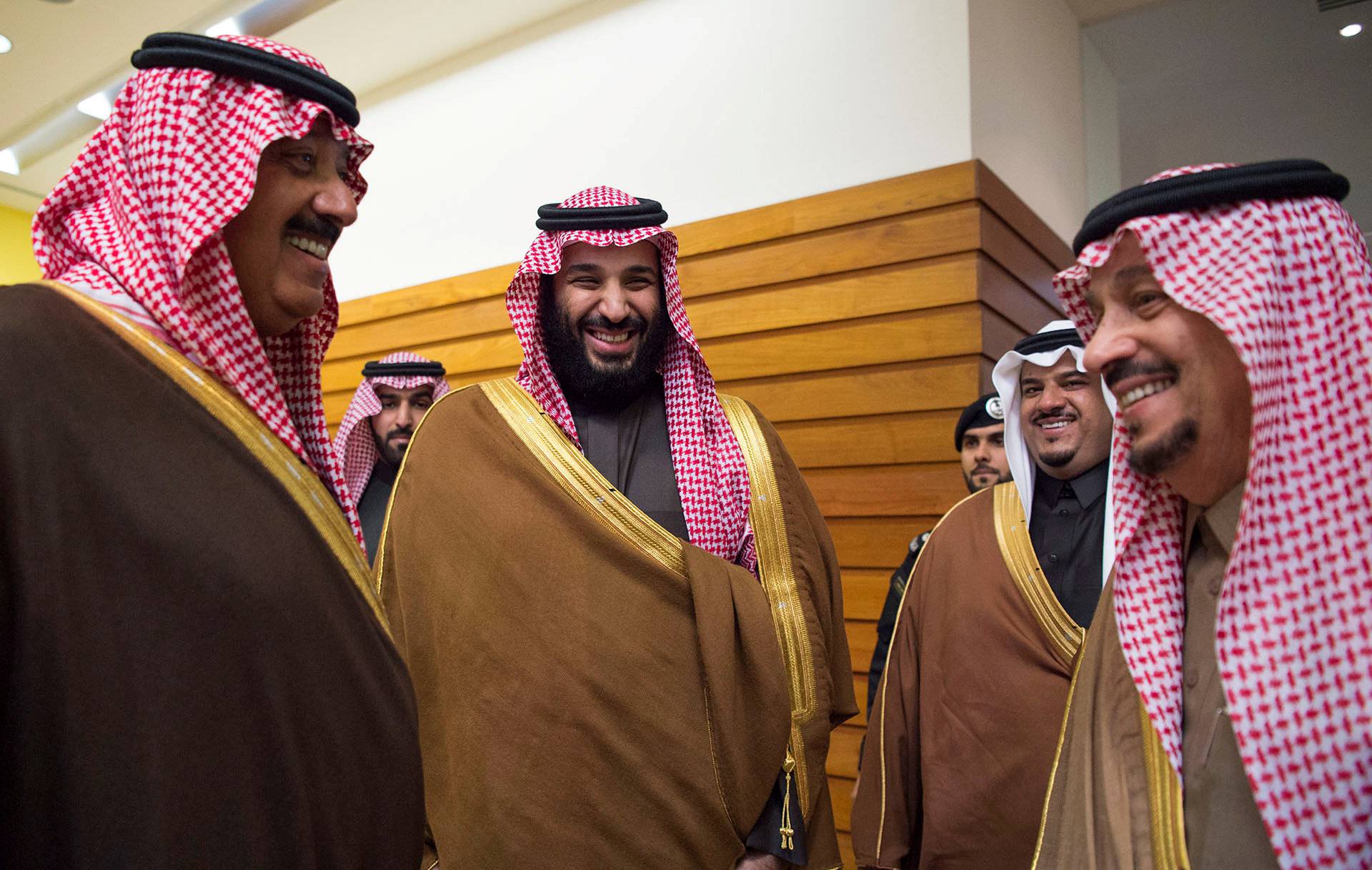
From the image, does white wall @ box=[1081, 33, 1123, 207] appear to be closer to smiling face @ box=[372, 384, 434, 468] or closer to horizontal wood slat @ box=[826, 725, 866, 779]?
horizontal wood slat @ box=[826, 725, 866, 779]

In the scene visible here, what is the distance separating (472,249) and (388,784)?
13.5 feet

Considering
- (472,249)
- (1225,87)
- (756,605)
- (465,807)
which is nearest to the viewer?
(465,807)

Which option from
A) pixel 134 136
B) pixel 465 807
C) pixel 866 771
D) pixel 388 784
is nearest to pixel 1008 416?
pixel 866 771

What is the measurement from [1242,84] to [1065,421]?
4030mm

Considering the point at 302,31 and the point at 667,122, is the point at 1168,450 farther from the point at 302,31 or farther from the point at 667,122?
the point at 302,31

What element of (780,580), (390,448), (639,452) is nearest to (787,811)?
(780,580)

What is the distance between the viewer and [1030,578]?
2.27m

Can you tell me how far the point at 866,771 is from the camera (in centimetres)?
248

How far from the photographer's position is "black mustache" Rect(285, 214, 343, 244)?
1.29m

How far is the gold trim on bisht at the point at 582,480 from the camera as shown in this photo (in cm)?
195

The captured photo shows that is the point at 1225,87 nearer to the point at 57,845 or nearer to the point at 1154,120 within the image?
the point at 1154,120

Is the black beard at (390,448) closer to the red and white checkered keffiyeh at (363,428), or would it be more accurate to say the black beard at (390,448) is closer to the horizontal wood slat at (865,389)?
the red and white checkered keffiyeh at (363,428)

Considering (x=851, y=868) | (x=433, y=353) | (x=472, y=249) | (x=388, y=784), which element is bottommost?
(x=851, y=868)

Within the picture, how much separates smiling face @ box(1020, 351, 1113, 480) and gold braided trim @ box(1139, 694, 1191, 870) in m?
1.38
